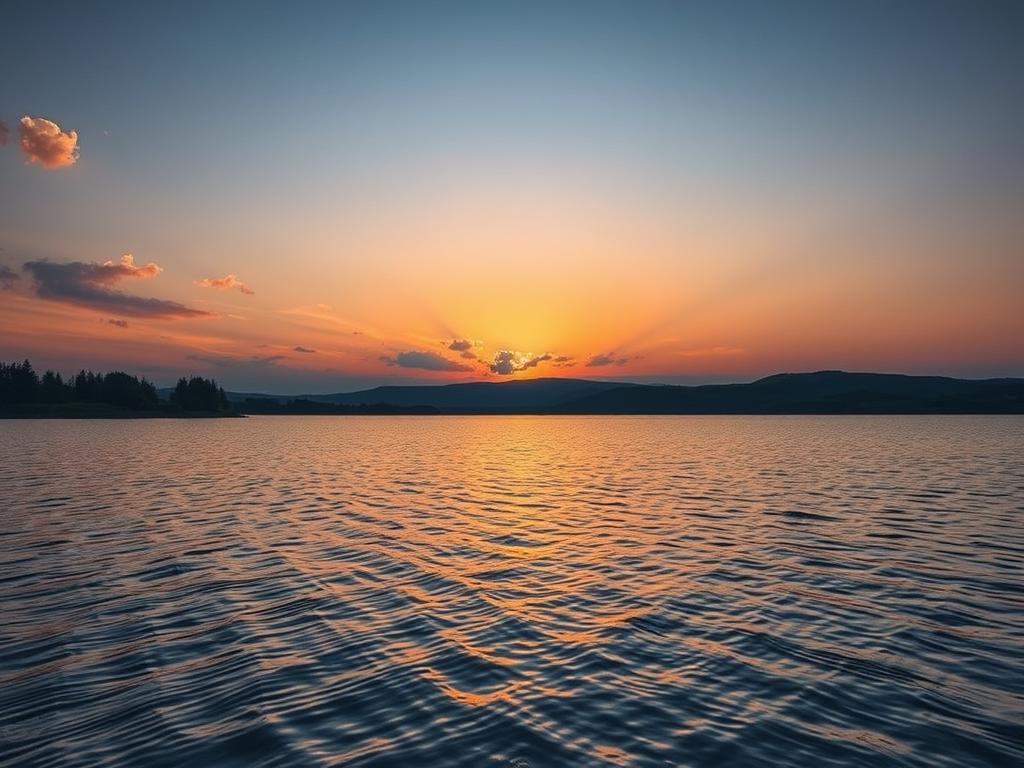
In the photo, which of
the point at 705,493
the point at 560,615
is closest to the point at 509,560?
the point at 560,615

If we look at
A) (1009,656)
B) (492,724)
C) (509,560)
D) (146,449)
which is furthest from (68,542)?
(146,449)

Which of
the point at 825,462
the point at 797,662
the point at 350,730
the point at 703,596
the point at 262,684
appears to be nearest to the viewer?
the point at 350,730

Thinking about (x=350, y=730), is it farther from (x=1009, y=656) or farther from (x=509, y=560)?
(x=1009, y=656)

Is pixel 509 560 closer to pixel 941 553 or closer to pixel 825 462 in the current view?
pixel 941 553

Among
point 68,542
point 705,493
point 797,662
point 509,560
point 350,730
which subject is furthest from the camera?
point 705,493

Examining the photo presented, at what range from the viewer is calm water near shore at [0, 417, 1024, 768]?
11.0 m

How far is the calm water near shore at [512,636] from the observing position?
10969mm

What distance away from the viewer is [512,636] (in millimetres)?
16484

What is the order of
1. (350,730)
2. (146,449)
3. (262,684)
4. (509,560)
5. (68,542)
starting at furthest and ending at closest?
(146,449)
(68,542)
(509,560)
(262,684)
(350,730)

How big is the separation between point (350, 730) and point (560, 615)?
8.52 meters

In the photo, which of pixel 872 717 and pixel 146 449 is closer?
pixel 872 717

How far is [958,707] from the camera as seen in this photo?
40.1 feet

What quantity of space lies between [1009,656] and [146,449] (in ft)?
356

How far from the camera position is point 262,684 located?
1334cm
